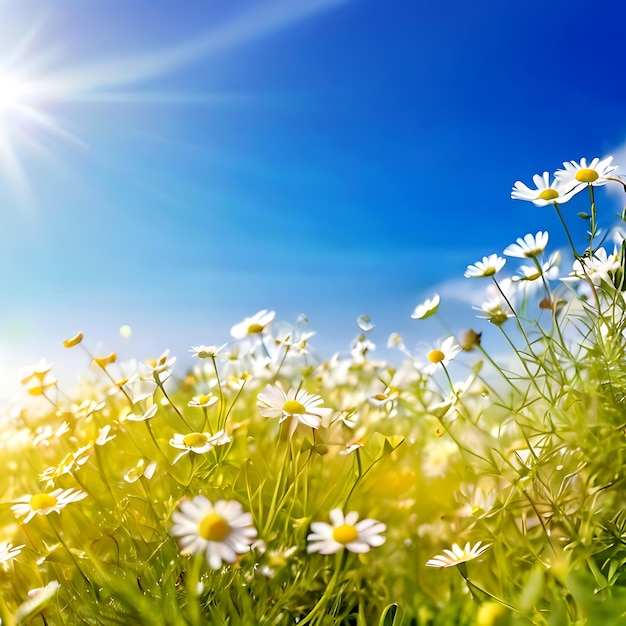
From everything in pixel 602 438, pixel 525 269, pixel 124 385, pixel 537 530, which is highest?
pixel 525 269

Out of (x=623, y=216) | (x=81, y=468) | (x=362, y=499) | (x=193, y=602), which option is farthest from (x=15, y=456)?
(x=623, y=216)

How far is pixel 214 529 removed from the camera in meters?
0.72

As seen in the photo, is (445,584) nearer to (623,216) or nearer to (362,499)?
(362,499)

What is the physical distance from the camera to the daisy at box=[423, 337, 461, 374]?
50.7 inches

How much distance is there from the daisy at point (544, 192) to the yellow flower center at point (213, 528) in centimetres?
79

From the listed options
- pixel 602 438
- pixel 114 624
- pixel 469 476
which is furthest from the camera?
pixel 469 476

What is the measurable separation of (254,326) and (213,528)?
76cm

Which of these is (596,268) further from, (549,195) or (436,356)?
(436,356)

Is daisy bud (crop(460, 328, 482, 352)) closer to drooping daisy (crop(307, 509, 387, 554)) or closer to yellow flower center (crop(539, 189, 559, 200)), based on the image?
yellow flower center (crop(539, 189, 559, 200))

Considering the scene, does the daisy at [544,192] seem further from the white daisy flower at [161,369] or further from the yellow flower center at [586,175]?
the white daisy flower at [161,369]

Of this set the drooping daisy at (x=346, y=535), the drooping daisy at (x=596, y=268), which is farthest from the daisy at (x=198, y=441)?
the drooping daisy at (x=596, y=268)

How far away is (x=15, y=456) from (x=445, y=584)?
1.32m

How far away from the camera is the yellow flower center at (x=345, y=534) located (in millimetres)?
808

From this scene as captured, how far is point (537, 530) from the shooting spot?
1.14m
